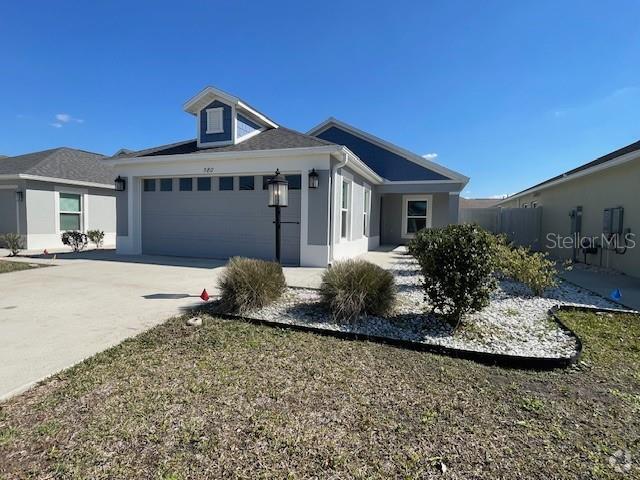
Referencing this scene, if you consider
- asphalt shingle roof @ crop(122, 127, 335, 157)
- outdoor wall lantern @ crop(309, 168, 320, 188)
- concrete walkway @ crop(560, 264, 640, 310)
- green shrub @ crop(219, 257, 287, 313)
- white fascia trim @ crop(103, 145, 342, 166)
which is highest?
asphalt shingle roof @ crop(122, 127, 335, 157)

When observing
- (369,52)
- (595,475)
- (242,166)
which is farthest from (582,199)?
(595,475)

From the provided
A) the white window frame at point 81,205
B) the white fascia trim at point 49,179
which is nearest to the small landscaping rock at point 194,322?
the white fascia trim at point 49,179

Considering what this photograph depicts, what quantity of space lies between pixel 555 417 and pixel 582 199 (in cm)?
1184

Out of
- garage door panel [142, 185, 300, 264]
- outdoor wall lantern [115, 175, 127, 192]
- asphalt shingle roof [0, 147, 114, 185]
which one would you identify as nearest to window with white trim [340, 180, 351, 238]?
garage door panel [142, 185, 300, 264]

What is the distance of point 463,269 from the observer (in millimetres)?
4168

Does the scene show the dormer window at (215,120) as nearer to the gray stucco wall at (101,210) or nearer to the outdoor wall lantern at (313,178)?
the outdoor wall lantern at (313,178)

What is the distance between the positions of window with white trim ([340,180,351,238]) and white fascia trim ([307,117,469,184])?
512 cm

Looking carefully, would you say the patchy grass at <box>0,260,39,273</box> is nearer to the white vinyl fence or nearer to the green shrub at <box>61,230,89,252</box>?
the green shrub at <box>61,230,89,252</box>

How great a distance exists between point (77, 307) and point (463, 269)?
5.79 meters

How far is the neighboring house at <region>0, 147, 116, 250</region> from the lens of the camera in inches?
541

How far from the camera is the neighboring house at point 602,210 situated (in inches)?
333

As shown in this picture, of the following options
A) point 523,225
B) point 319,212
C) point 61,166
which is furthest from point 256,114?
point 523,225

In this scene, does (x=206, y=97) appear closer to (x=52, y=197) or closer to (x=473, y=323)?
(x=52, y=197)

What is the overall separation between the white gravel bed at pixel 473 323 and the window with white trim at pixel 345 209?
462 cm
